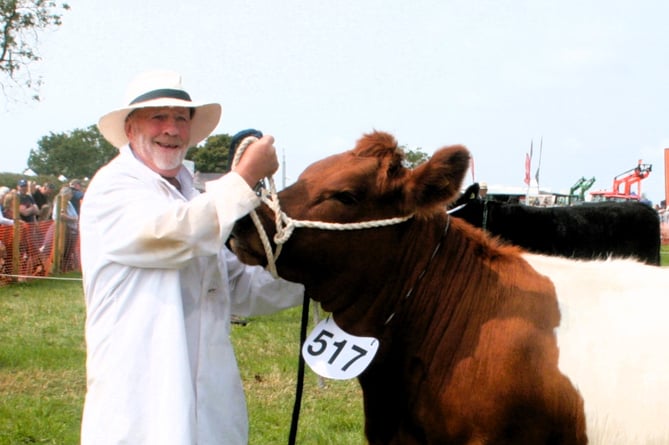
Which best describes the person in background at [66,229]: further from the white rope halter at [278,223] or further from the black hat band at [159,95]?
the white rope halter at [278,223]

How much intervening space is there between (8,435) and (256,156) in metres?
4.02

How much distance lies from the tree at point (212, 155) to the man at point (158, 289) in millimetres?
35928

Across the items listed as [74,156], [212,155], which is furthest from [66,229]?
[74,156]

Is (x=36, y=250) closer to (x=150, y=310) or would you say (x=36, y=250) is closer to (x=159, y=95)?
(x=159, y=95)

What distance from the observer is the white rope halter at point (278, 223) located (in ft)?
9.61

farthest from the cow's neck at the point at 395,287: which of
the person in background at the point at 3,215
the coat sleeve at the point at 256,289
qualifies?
the person in background at the point at 3,215

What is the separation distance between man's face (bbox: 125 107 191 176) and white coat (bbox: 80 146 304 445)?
0.30 ft

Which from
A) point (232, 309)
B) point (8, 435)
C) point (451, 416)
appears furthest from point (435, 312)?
point (8, 435)

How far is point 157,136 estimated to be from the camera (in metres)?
3.29

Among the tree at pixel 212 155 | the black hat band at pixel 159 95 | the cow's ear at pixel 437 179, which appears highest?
the tree at pixel 212 155

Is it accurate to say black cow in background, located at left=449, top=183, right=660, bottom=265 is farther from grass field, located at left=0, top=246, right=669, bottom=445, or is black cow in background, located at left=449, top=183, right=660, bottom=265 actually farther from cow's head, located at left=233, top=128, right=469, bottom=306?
cow's head, located at left=233, top=128, right=469, bottom=306

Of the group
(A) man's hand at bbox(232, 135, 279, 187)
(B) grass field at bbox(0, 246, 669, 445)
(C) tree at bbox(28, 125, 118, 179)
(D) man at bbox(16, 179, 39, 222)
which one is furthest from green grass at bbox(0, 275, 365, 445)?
(C) tree at bbox(28, 125, 118, 179)

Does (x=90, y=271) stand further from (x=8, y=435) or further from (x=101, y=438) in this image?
(x=8, y=435)

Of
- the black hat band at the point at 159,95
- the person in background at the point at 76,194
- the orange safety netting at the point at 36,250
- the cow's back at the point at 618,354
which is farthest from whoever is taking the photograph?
the person in background at the point at 76,194
